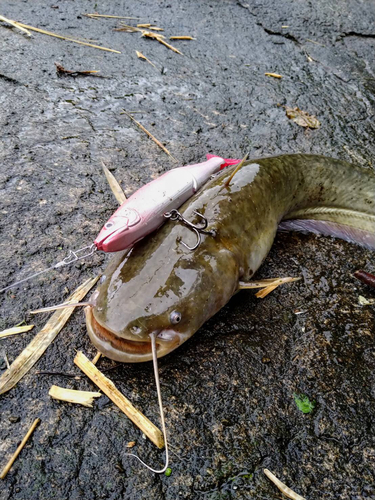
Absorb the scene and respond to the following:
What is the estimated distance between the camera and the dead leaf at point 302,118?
4.00 meters

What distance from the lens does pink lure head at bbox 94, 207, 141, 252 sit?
1.89 meters

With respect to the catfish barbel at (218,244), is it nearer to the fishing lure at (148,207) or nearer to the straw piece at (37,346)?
the fishing lure at (148,207)

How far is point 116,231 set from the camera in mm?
1911

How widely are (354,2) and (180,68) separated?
3.37 meters

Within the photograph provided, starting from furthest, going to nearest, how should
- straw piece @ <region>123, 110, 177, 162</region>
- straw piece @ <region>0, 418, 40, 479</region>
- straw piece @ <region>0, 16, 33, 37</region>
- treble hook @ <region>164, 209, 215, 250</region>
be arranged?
straw piece @ <region>0, 16, 33, 37</region> < straw piece @ <region>123, 110, 177, 162</region> < treble hook @ <region>164, 209, 215, 250</region> < straw piece @ <region>0, 418, 40, 479</region>

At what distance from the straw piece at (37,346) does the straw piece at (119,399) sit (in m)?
0.18

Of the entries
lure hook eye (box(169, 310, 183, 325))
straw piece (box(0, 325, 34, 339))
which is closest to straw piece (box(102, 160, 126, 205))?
straw piece (box(0, 325, 34, 339))

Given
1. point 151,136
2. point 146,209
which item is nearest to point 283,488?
point 146,209

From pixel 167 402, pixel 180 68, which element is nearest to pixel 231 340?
pixel 167 402

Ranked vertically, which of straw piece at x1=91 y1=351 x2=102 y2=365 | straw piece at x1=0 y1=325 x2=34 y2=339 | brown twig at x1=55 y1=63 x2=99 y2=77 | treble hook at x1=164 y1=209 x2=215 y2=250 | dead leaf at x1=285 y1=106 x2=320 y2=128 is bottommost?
straw piece at x1=0 y1=325 x2=34 y2=339

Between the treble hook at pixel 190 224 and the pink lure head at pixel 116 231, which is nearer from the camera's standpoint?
the pink lure head at pixel 116 231

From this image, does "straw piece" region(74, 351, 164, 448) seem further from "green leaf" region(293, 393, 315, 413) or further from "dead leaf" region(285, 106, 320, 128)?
"dead leaf" region(285, 106, 320, 128)

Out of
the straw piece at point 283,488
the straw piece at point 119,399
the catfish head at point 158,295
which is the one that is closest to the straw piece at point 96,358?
the straw piece at point 119,399

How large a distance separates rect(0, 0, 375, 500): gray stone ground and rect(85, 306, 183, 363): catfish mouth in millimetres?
139
